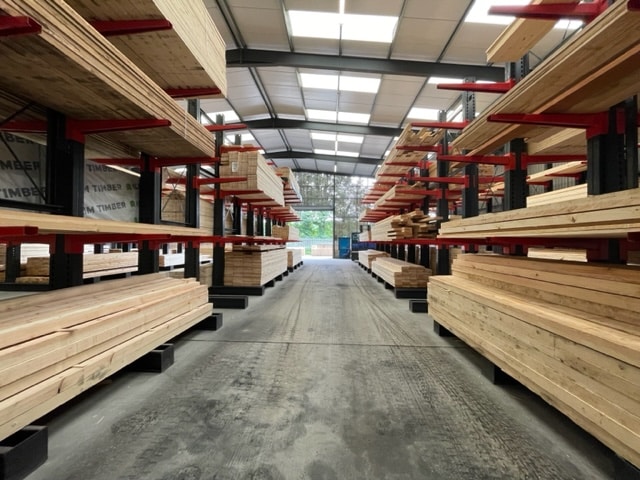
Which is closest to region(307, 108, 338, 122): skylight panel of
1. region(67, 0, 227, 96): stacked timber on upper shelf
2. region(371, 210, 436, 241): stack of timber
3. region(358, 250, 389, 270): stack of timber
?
region(358, 250, 389, 270): stack of timber

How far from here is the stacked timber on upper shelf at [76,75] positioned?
1787 millimetres

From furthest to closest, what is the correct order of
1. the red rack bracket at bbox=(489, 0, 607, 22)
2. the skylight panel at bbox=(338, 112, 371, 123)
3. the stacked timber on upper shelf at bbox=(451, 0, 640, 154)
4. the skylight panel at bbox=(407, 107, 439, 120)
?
the skylight panel at bbox=(338, 112, 371, 123) → the skylight panel at bbox=(407, 107, 439, 120) → the red rack bracket at bbox=(489, 0, 607, 22) → the stacked timber on upper shelf at bbox=(451, 0, 640, 154)

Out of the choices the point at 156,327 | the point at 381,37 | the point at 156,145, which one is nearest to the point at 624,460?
the point at 156,327

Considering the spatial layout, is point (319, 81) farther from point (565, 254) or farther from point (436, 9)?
point (565, 254)

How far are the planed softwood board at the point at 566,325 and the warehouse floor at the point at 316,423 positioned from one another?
0.68 meters

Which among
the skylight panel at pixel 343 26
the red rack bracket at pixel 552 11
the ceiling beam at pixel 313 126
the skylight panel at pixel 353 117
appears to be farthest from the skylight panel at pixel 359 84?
the red rack bracket at pixel 552 11

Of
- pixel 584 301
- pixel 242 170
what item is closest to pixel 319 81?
pixel 242 170

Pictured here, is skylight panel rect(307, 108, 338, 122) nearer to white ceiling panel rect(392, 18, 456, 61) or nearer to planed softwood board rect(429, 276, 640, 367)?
white ceiling panel rect(392, 18, 456, 61)

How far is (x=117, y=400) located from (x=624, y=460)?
3.11m

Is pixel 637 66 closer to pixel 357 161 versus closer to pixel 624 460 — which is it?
pixel 624 460

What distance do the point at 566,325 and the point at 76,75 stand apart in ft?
11.7

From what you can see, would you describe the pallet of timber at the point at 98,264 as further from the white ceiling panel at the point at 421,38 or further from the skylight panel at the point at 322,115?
the skylight panel at the point at 322,115

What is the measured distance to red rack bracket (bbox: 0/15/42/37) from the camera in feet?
5.10

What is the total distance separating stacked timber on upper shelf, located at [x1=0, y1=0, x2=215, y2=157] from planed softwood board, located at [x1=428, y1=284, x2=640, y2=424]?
3464mm
